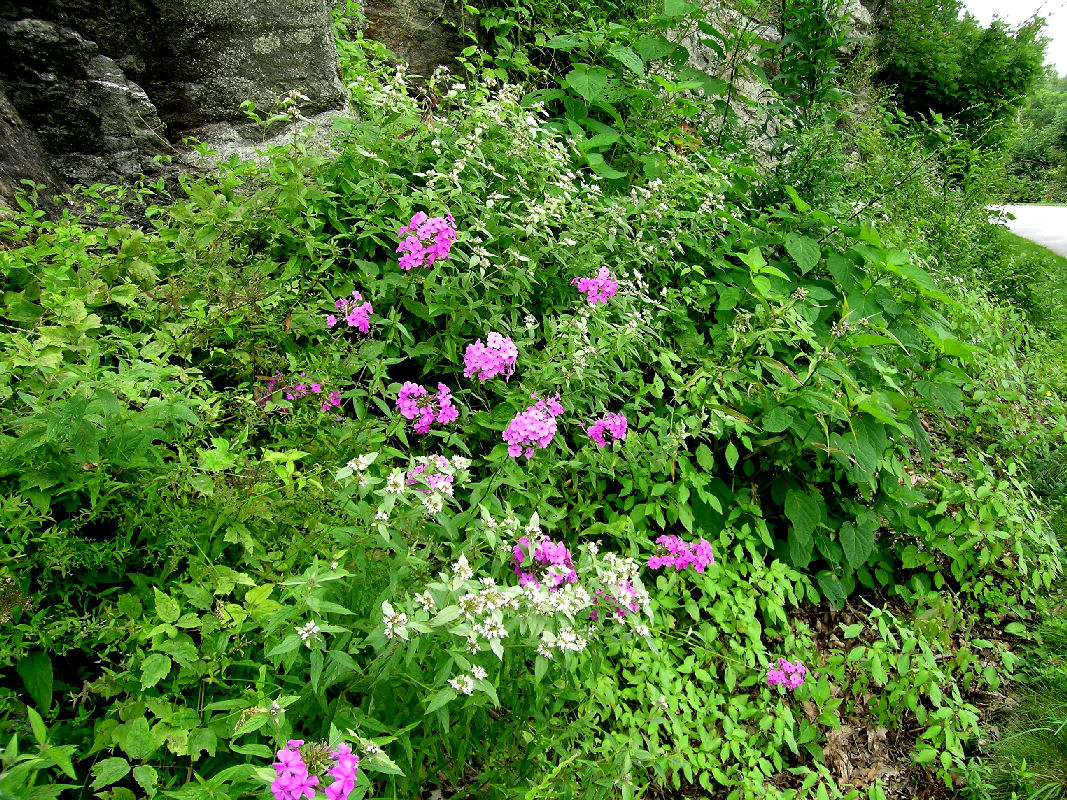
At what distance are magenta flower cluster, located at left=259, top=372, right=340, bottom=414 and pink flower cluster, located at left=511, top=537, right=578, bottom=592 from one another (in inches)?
32.7

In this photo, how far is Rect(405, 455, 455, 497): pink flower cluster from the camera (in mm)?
1649

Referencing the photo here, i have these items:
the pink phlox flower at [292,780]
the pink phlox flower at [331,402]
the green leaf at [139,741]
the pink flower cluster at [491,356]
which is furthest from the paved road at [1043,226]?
the green leaf at [139,741]

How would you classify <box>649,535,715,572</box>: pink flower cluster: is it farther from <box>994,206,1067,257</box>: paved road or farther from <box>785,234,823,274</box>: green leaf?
<box>994,206,1067,257</box>: paved road

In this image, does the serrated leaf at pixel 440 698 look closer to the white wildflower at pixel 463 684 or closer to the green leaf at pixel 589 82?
the white wildflower at pixel 463 684

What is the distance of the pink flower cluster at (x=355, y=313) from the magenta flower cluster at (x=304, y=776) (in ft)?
4.91

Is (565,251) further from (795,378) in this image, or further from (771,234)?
(771,234)

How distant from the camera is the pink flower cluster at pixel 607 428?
2.53 meters

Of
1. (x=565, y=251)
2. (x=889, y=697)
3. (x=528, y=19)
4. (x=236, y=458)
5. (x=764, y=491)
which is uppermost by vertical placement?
A: (x=528, y=19)

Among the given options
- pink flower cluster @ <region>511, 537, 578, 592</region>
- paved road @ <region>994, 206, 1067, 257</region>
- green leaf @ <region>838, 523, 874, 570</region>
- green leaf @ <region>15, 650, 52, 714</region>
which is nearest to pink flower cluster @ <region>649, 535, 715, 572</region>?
pink flower cluster @ <region>511, 537, 578, 592</region>

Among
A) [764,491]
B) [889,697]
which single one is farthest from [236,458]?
[889,697]

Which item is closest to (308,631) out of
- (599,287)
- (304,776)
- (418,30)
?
(304,776)

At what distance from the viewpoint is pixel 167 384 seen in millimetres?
1665

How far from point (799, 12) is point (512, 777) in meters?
5.06

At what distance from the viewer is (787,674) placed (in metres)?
2.72
